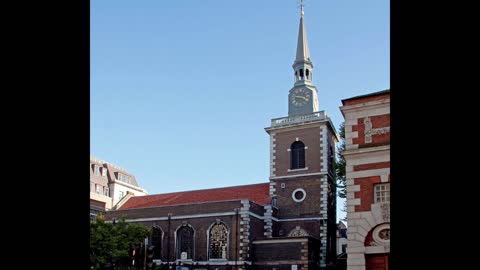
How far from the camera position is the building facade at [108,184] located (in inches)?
2244

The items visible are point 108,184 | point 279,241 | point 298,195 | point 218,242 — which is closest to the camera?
point 279,241

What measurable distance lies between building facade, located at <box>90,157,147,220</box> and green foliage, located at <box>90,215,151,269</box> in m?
20.3

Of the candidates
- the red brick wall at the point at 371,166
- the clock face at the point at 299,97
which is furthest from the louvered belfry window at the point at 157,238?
the red brick wall at the point at 371,166

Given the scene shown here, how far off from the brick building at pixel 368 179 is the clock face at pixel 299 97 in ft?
81.1

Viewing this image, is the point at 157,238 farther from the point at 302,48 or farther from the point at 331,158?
the point at 302,48

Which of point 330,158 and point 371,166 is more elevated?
point 330,158

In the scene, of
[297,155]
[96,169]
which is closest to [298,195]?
[297,155]

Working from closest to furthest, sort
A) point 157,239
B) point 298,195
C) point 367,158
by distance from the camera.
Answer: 1. point 367,158
2. point 298,195
3. point 157,239

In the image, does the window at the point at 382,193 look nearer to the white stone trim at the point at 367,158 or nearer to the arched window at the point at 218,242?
the white stone trim at the point at 367,158

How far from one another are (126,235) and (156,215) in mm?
6705

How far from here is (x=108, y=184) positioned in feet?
→ 198

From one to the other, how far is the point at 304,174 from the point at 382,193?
23.2 metres

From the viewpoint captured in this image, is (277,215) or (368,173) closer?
(368,173)
